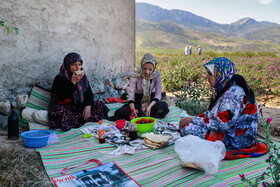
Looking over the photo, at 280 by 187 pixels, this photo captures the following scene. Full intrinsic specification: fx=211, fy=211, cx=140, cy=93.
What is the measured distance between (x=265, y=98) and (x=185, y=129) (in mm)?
4434

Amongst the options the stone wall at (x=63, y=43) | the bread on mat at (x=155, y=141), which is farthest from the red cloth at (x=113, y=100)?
the bread on mat at (x=155, y=141)

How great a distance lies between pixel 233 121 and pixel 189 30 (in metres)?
98.4

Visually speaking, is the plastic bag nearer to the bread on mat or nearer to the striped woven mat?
the striped woven mat

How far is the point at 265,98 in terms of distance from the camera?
5926 millimetres

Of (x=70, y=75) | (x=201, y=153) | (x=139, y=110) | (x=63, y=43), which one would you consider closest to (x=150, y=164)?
(x=201, y=153)

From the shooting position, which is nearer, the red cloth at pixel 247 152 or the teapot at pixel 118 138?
the red cloth at pixel 247 152

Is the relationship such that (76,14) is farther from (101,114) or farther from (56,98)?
(101,114)

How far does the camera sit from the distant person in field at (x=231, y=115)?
218 centimetres

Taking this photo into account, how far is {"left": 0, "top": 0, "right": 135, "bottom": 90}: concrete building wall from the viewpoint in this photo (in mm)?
3375

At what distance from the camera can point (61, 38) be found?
3973 mm

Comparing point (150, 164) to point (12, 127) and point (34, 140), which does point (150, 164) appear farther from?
point (12, 127)

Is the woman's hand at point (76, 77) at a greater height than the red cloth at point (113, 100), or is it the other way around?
the woman's hand at point (76, 77)

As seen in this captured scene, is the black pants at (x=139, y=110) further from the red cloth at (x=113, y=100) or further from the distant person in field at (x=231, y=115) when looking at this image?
the distant person in field at (x=231, y=115)

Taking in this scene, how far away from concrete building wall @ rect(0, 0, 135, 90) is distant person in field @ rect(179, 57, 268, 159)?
281 cm
